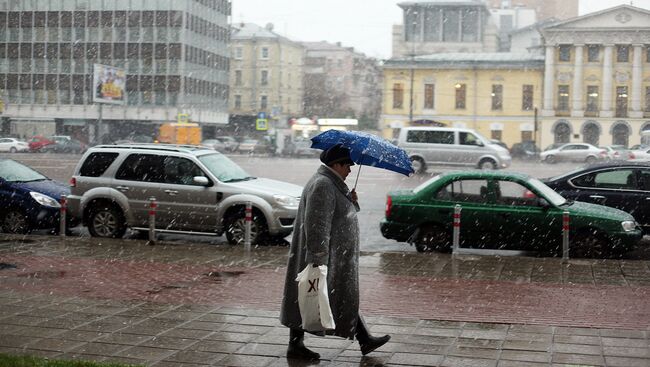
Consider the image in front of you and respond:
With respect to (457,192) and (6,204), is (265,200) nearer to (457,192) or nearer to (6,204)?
(457,192)

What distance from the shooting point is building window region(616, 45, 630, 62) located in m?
57.4

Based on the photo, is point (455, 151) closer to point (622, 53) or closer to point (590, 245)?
point (590, 245)

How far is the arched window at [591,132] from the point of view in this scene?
2406 inches

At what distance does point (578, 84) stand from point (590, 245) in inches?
2041

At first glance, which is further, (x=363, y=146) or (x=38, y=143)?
(x=38, y=143)

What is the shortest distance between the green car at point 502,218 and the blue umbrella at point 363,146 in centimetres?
644

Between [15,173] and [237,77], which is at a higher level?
[237,77]

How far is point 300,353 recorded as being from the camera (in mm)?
6645

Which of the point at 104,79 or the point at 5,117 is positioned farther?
the point at 5,117

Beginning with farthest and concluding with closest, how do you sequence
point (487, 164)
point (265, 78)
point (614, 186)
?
point (265, 78) < point (487, 164) < point (614, 186)

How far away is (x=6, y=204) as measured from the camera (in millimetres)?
15398

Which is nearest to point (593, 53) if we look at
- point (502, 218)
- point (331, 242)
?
point (502, 218)

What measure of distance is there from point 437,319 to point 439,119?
6210cm

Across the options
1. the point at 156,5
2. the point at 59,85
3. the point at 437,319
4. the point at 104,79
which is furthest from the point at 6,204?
the point at 59,85
